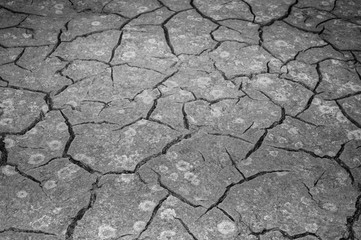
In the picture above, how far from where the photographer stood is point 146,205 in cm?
230

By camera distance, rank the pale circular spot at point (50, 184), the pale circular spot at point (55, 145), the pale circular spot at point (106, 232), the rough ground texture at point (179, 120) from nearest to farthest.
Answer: the pale circular spot at point (106, 232) → the rough ground texture at point (179, 120) → the pale circular spot at point (50, 184) → the pale circular spot at point (55, 145)

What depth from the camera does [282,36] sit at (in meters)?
3.68

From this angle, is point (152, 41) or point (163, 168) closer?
point (163, 168)

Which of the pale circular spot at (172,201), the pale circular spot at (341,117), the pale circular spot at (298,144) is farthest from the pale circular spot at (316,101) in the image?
the pale circular spot at (172,201)

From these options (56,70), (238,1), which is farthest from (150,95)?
(238,1)

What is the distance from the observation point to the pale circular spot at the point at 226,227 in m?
2.19

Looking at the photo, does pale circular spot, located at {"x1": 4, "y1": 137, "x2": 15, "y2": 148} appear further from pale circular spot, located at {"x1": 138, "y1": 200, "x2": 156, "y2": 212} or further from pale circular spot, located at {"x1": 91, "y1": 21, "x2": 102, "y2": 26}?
pale circular spot, located at {"x1": 91, "y1": 21, "x2": 102, "y2": 26}

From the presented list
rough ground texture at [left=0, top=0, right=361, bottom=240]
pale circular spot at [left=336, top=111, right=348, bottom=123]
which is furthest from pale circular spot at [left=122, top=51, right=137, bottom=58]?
pale circular spot at [left=336, top=111, right=348, bottom=123]

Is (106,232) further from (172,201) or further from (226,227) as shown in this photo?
(226,227)

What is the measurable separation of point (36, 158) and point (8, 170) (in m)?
0.16

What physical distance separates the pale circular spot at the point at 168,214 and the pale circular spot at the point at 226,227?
0.77ft

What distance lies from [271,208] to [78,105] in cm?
143

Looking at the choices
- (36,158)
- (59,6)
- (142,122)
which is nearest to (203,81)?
(142,122)

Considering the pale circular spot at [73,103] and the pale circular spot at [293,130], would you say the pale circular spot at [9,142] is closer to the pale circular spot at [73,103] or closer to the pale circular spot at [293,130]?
the pale circular spot at [73,103]
